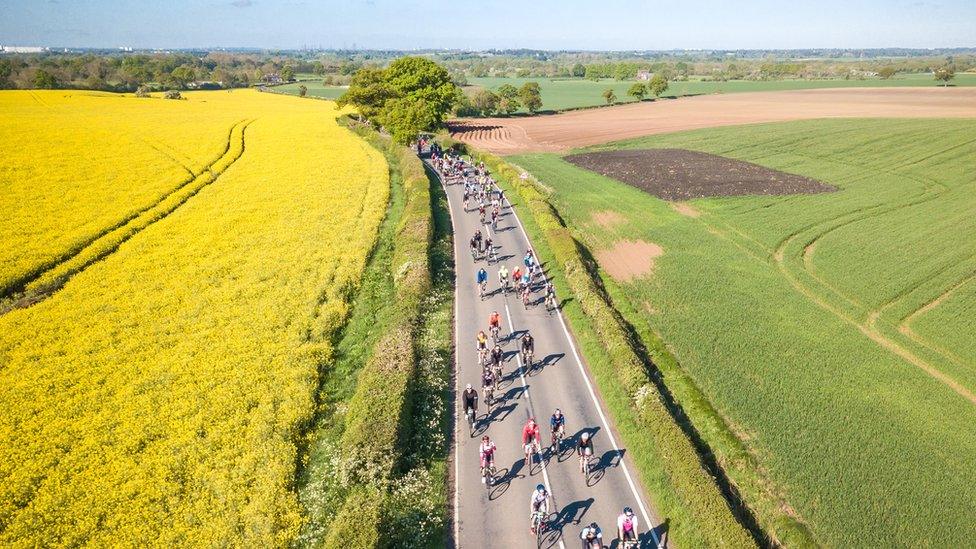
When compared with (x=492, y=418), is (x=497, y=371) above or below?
above

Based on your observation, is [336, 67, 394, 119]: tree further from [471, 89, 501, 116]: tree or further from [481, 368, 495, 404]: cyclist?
[481, 368, 495, 404]: cyclist

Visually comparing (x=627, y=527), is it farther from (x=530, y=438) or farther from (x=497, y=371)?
(x=497, y=371)

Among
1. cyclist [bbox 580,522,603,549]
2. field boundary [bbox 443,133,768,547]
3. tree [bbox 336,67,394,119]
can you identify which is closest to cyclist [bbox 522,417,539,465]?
cyclist [bbox 580,522,603,549]

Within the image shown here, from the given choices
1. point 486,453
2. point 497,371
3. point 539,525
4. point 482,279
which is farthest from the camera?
point 482,279

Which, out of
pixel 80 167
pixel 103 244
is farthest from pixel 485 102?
pixel 103 244

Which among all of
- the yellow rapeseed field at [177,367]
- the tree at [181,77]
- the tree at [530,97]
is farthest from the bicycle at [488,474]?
the tree at [181,77]

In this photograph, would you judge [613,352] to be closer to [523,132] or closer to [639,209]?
[639,209]

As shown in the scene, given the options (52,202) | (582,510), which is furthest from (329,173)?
(582,510)
